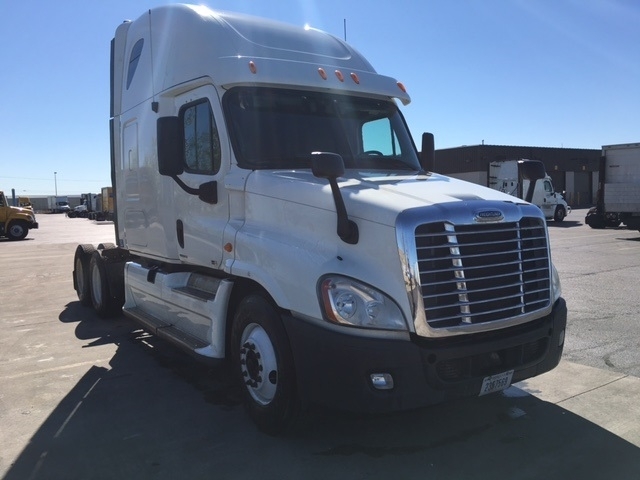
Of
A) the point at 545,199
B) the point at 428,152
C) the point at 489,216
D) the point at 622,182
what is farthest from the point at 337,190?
the point at 545,199

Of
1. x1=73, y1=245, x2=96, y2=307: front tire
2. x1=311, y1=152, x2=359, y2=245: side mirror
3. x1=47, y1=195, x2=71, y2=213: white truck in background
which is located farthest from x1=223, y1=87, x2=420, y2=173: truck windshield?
x1=47, y1=195, x2=71, y2=213: white truck in background

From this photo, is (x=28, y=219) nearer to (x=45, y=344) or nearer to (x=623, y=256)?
(x=45, y=344)

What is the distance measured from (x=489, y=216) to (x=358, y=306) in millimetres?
1095

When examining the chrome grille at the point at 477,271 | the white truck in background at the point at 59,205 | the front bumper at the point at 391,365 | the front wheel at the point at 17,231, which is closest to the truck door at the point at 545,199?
the front wheel at the point at 17,231

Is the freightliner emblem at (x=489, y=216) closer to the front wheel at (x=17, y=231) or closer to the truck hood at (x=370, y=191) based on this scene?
the truck hood at (x=370, y=191)

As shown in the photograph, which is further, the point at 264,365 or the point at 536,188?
the point at 536,188

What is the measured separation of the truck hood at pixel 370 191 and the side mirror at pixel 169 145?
2.64 feet

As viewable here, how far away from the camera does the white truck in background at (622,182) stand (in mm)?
21078

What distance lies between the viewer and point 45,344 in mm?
7074

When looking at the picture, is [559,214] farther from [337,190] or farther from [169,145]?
[337,190]

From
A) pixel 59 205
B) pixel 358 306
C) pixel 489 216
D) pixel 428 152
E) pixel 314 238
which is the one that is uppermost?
pixel 428 152

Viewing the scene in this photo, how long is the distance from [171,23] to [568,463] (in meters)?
5.40

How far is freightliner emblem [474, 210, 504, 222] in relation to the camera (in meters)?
3.71

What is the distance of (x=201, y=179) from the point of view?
5.14m
